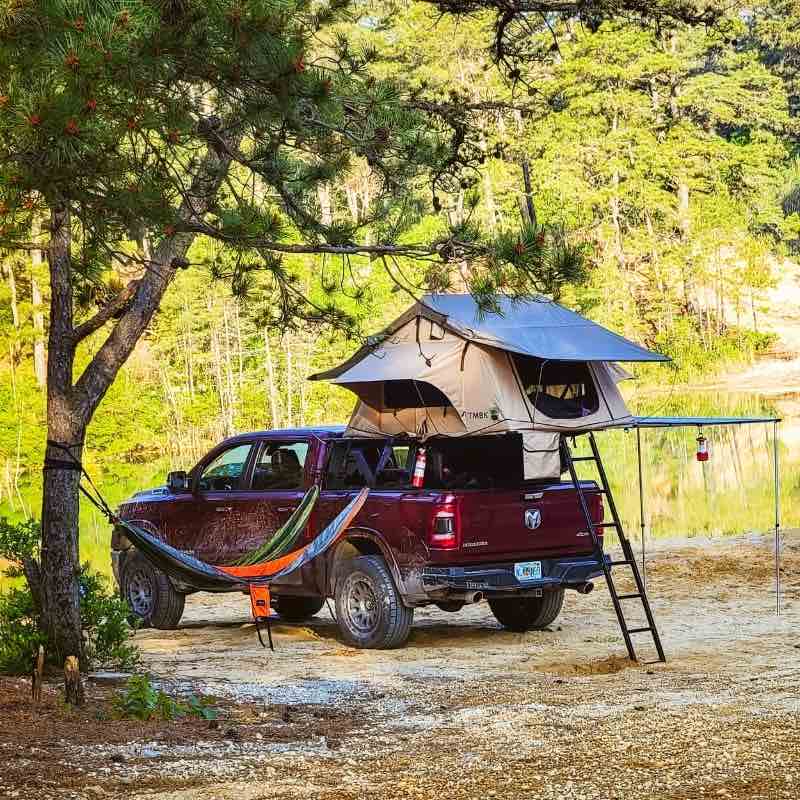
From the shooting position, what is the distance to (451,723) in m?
7.38

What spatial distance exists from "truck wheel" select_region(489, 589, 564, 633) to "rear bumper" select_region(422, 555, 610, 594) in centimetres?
74

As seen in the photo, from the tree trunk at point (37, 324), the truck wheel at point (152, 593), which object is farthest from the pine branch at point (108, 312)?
the tree trunk at point (37, 324)

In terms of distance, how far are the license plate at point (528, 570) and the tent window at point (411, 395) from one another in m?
1.37

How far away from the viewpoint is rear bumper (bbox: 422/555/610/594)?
9781 mm

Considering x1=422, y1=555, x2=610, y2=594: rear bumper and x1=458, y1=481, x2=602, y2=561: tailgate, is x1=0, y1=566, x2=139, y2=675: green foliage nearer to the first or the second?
x1=422, y1=555, x2=610, y2=594: rear bumper

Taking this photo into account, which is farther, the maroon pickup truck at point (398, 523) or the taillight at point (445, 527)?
the maroon pickup truck at point (398, 523)

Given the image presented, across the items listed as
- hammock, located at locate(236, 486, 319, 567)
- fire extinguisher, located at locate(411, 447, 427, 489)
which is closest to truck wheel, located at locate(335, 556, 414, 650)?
hammock, located at locate(236, 486, 319, 567)

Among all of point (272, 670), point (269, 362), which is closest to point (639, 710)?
point (272, 670)

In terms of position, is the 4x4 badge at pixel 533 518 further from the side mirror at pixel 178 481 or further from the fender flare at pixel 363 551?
the side mirror at pixel 178 481

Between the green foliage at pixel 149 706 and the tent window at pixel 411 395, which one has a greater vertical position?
the tent window at pixel 411 395

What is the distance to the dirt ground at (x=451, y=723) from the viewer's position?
19.7ft

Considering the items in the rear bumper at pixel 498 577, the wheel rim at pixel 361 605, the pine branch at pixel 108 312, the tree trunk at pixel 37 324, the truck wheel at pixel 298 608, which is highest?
the tree trunk at pixel 37 324

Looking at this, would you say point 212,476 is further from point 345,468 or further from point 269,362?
point 269,362

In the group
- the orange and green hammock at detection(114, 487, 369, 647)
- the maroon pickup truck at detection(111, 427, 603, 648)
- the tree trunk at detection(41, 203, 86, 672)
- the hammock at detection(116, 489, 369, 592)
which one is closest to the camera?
the tree trunk at detection(41, 203, 86, 672)
